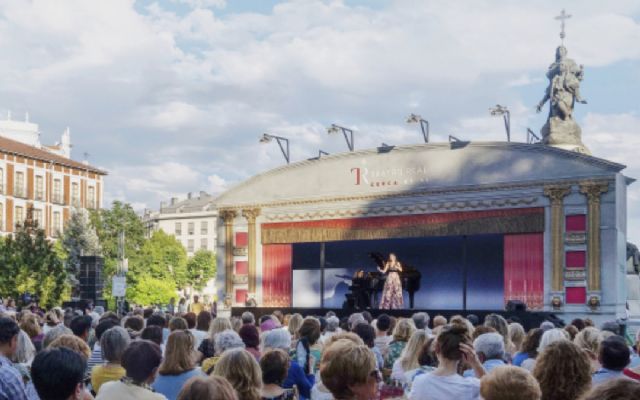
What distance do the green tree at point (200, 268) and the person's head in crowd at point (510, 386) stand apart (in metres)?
82.7

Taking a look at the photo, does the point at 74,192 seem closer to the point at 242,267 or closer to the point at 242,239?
the point at 242,239

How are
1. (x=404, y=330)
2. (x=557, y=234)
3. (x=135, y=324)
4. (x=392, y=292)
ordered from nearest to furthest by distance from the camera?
(x=404, y=330) < (x=135, y=324) < (x=557, y=234) < (x=392, y=292)

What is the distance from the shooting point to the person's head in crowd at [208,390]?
3814 millimetres

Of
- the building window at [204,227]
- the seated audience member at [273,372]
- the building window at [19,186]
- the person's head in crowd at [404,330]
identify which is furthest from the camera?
the building window at [204,227]

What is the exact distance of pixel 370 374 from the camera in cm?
498

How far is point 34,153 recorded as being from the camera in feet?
206

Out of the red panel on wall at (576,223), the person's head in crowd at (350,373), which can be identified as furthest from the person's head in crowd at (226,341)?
the red panel on wall at (576,223)

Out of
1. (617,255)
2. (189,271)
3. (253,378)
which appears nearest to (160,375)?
(253,378)

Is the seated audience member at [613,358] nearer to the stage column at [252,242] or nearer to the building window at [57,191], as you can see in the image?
the stage column at [252,242]

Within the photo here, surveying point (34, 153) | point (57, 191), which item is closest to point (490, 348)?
point (34, 153)

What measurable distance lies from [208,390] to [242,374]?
1779mm

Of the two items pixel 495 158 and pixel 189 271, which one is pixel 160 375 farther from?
pixel 189 271

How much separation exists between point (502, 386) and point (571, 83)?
1249 inches

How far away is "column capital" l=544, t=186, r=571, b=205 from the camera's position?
29.9 meters
